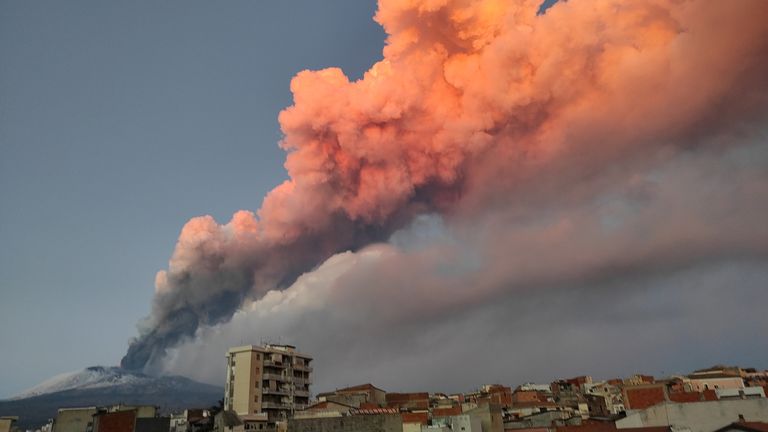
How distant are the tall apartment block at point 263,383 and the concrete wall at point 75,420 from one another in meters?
33.1

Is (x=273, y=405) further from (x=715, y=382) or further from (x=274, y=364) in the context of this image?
(x=715, y=382)

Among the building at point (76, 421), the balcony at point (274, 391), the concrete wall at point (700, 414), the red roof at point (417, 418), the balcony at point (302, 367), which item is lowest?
the concrete wall at point (700, 414)

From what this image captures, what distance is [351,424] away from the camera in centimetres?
2778

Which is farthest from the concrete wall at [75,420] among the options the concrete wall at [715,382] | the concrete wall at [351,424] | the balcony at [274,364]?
the concrete wall at [715,382]

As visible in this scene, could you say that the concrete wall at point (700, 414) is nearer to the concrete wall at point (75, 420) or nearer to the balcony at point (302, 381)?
the concrete wall at point (75, 420)

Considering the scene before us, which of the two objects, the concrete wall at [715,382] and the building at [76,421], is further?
the concrete wall at [715,382]

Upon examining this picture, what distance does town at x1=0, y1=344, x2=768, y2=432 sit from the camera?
1796 inches

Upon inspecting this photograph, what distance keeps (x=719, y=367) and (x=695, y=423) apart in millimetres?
79388

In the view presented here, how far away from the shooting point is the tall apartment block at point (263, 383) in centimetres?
8212

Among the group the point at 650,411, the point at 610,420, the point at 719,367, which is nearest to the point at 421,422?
the point at 610,420

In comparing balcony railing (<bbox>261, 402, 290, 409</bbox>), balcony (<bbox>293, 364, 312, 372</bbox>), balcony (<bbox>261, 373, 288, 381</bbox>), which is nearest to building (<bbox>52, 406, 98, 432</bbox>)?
balcony railing (<bbox>261, 402, 290, 409</bbox>)

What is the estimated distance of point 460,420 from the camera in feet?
174

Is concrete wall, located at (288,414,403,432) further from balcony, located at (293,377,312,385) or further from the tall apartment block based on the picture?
balcony, located at (293,377,312,385)

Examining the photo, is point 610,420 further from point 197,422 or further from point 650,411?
point 197,422
